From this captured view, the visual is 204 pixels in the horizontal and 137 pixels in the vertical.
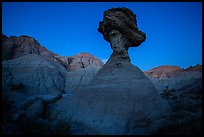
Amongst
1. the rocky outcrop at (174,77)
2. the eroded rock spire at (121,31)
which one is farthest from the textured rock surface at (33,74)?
the rocky outcrop at (174,77)

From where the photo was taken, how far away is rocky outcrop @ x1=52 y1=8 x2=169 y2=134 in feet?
31.2

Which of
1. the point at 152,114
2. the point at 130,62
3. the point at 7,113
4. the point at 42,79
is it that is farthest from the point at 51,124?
the point at 42,79

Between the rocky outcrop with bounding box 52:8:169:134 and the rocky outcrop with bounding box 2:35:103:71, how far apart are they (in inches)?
1015

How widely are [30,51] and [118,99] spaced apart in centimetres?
3772

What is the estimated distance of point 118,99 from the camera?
10852 mm

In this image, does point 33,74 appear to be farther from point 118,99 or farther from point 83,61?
point 83,61

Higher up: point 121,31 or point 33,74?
point 121,31

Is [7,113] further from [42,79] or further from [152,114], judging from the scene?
[42,79]

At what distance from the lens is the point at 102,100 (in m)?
11.2

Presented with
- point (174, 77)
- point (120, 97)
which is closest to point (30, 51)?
point (174, 77)

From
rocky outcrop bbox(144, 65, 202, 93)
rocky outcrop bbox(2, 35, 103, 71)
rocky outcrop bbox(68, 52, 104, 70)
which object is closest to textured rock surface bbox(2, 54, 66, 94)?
rocky outcrop bbox(2, 35, 103, 71)

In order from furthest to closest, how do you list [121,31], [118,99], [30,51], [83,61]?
[83,61] < [30,51] < [121,31] < [118,99]

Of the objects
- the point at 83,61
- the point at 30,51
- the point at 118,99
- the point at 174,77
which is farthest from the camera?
the point at 83,61

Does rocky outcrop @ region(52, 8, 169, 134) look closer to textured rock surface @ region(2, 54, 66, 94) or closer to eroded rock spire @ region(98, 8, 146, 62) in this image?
eroded rock spire @ region(98, 8, 146, 62)
